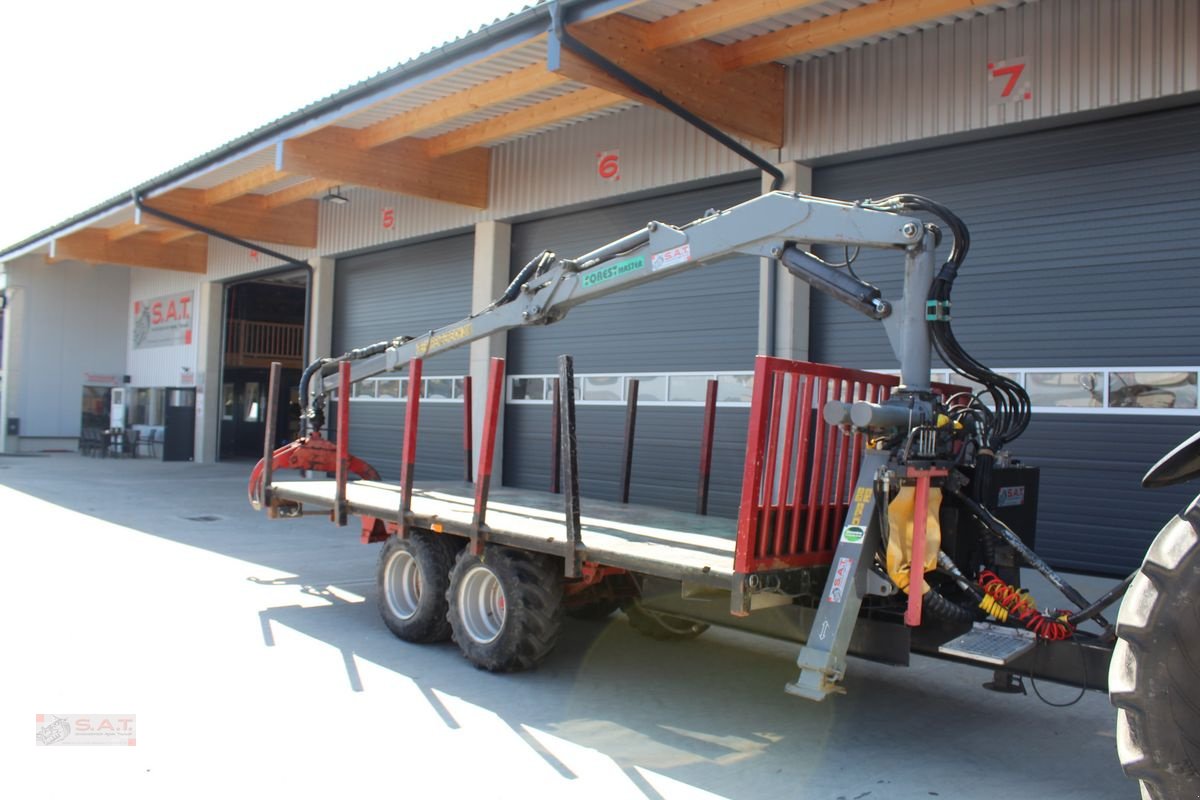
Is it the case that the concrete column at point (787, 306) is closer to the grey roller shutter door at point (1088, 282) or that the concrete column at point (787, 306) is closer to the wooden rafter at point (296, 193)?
the grey roller shutter door at point (1088, 282)

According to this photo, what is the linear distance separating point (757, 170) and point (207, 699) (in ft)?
28.8

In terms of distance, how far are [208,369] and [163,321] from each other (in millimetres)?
3866

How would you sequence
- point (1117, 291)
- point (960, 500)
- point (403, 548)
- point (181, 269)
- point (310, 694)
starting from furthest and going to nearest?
point (181, 269) < point (1117, 291) < point (403, 548) < point (310, 694) < point (960, 500)

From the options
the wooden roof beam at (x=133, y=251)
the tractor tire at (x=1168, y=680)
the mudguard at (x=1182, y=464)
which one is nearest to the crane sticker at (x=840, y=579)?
the mudguard at (x=1182, y=464)

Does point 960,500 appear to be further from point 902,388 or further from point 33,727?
point 33,727

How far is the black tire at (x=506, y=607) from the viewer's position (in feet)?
21.4

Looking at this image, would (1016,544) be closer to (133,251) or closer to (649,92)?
(649,92)

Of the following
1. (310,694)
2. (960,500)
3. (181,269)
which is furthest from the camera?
(181,269)

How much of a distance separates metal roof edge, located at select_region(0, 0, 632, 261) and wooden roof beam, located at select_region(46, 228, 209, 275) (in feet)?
19.8

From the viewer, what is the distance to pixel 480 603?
23.2 feet

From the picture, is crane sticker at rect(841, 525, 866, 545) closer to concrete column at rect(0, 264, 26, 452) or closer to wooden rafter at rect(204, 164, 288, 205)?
wooden rafter at rect(204, 164, 288, 205)

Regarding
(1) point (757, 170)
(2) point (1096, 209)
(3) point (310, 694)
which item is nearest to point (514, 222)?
(1) point (757, 170)

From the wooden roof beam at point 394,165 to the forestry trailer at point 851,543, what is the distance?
8229mm

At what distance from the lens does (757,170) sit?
39.8 ft
